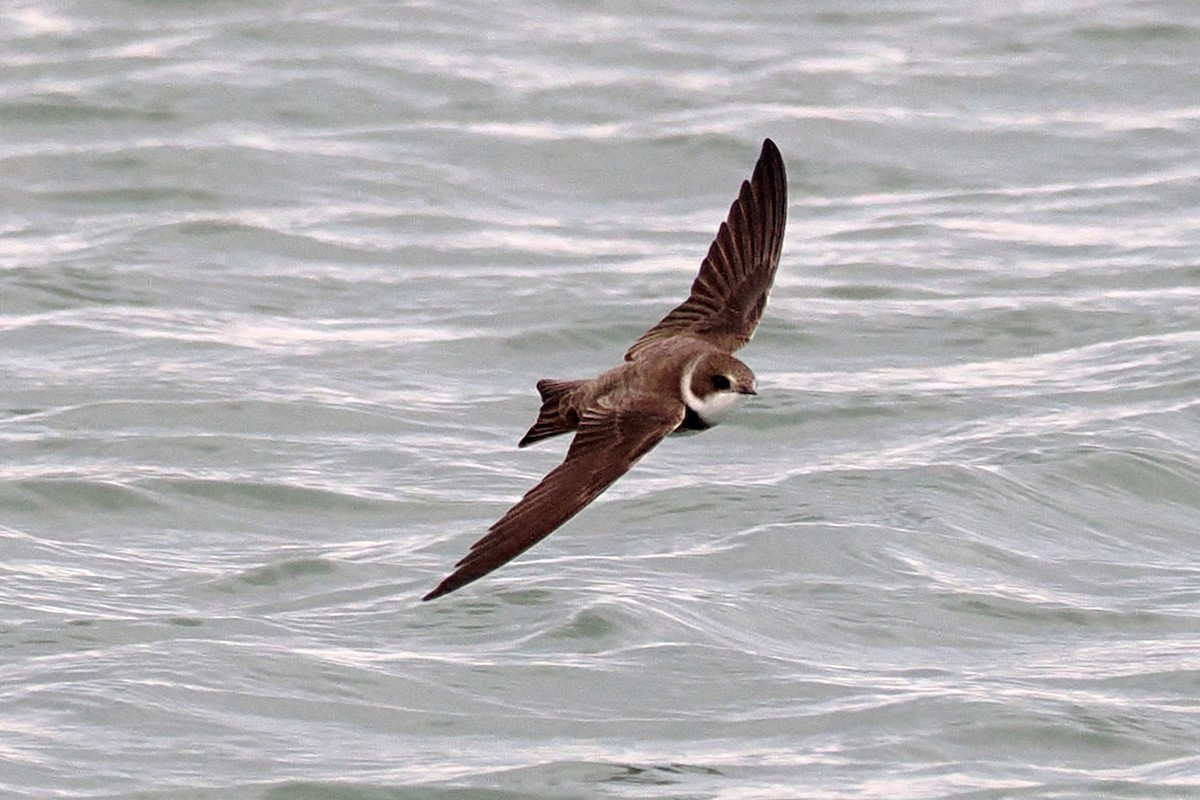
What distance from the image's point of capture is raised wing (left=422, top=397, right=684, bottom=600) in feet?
18.0

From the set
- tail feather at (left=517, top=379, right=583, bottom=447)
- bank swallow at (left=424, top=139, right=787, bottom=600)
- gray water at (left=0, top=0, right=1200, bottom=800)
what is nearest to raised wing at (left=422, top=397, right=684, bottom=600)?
bank swallow at (left=424, top=139, right=787, bottom=600)

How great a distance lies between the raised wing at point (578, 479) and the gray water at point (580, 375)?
799 mm

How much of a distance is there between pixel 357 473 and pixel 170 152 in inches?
191

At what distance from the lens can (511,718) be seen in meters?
6.67

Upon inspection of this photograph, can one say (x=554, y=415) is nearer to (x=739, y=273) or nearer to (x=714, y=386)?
(x=714, y=386)

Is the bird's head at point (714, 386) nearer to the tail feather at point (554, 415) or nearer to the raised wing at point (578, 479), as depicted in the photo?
the raised wing at point (578, 479)

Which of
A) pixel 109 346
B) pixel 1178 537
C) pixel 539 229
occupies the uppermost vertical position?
pixel 539 229

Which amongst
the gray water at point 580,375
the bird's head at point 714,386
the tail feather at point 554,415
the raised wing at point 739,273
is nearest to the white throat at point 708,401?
the bird's head at point 714,386

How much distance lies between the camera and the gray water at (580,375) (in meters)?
6.63

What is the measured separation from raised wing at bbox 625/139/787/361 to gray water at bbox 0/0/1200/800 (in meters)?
0.89

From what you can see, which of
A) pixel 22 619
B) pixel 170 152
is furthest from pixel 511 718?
pixel 170 152

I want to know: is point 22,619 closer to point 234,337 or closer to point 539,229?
point 234,337

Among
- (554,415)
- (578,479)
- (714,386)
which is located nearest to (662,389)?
(714,386)

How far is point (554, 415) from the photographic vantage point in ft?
21.5
